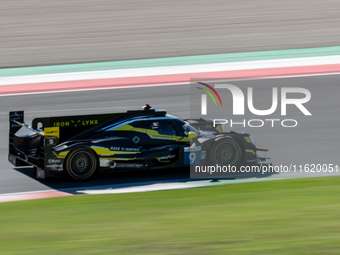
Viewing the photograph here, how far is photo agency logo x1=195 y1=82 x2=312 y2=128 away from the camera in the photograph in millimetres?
11655

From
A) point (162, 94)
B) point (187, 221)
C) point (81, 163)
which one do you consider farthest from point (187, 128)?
point (162, 94)

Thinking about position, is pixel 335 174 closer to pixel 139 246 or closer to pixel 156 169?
pixel 156 169

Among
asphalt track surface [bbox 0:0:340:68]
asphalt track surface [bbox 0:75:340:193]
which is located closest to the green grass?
asphalt track surface [bbox 0:75:340:193]

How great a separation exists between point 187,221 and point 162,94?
736 centimetres

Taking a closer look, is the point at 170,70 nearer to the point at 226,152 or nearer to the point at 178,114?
the point at 178,114

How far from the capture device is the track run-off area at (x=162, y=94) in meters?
9.32

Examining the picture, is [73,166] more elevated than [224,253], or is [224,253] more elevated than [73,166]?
[73,166]

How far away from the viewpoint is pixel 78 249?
5.49 meters

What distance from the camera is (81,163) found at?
30.0ft

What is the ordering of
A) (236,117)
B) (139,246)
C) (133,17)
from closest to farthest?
(139,246)
(236,117)
(133,17)

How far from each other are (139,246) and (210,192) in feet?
8.92

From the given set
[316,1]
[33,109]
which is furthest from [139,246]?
[316,1]

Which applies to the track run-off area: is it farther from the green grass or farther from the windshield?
the green grass

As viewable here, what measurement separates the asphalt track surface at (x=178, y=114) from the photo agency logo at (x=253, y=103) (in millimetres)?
139
